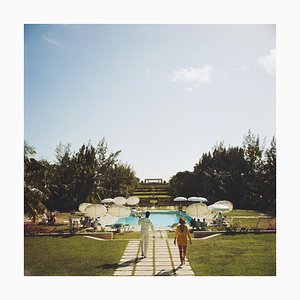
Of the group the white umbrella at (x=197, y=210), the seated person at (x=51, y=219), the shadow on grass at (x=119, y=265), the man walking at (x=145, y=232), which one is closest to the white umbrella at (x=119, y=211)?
the white umbrella at (x=197, y=210)

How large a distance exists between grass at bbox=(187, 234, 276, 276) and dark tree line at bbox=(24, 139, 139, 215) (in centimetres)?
612

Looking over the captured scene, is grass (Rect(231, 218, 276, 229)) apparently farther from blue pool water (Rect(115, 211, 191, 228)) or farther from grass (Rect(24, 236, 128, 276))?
grass (Rect(24, 236, 128, 276))

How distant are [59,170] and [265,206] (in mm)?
9484

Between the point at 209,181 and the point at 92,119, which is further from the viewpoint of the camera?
the point at 209,181

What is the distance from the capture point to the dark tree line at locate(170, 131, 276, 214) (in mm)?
16578

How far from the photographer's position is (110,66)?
1132cm

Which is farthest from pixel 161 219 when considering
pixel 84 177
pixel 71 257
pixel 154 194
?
pixel 71 257

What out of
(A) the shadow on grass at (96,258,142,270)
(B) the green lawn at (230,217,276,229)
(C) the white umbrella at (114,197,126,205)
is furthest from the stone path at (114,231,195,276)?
(C) the white umbrella at (114,197,126,205)

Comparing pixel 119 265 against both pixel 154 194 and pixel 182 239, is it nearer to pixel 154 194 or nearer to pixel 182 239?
pixel 182 239

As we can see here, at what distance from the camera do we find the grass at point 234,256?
9234 mm

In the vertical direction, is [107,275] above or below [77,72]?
below

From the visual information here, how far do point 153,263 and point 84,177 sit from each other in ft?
31.2
